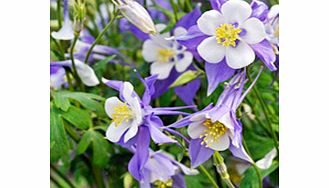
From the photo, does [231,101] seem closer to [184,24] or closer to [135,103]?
[135,103]

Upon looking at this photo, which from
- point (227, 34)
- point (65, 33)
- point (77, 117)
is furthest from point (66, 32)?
point (227, 34)

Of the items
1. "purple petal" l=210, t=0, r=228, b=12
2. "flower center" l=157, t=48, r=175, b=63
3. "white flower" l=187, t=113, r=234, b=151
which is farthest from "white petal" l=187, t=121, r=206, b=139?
"flower center" l=157, t=48, r=175, b=63

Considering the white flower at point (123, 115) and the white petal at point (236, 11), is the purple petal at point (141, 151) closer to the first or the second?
the white flower at point (123, 115)

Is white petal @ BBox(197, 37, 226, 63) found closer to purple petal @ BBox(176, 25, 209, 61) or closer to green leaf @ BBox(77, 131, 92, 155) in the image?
purple petal @ BBox(176, 25, 209, 61)
